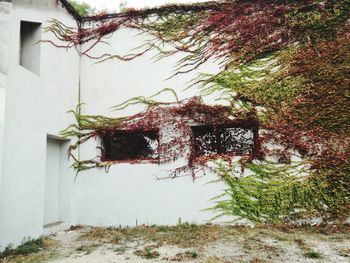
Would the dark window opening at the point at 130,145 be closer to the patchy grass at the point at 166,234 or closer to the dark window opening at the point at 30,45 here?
the patchy grass at the point at 166,234

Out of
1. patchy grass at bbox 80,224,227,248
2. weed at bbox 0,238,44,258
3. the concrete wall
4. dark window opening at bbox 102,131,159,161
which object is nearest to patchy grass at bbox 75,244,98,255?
patchy grass at bbox 80,224,227,248

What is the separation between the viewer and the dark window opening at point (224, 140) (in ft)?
25.0

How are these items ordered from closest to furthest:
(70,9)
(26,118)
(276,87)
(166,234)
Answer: (26,118) < (166,234) < (276,87) < (70,9)

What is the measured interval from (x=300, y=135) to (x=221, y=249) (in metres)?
3.08

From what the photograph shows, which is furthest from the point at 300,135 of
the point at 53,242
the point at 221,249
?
the point at 53,242

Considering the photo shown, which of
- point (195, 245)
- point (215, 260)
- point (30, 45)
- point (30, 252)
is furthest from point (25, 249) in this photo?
point (30, 45)

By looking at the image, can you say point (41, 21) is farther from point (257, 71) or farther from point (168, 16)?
point (257, 71)

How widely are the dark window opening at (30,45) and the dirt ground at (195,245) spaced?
347cm

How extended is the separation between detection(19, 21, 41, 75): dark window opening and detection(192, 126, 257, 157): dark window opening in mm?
3629

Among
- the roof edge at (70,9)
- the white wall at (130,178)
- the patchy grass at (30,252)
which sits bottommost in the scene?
the patchy grass at (30,252)

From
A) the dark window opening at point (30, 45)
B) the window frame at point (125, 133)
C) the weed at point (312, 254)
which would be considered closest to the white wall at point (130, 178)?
the window frame at point (125, 133)

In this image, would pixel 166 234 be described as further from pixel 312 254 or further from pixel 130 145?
pixel 312 254

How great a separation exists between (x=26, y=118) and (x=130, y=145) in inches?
101

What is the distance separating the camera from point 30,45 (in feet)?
24.0
